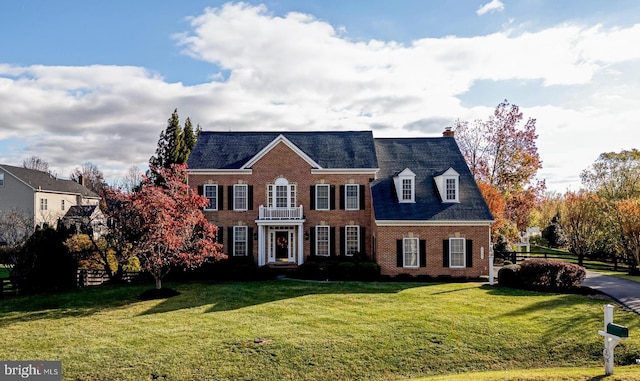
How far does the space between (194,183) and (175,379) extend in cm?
1854

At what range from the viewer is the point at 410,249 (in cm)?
2442

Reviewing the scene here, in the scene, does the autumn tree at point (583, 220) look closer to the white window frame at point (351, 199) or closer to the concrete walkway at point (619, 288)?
the concrete walkway at point (619, 288)

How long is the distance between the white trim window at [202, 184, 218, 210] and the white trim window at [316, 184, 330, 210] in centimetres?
689

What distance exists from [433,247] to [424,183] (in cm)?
474

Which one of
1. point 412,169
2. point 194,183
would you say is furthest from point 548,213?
point 194,183

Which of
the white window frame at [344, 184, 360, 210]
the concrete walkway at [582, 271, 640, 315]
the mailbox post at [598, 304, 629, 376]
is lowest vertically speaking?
the concrete walkway at [582, 271, 640, 315]

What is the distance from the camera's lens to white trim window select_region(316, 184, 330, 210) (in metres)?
27.4

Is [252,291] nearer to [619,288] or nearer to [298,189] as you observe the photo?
[298,189]

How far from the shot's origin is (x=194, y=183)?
1094 inches

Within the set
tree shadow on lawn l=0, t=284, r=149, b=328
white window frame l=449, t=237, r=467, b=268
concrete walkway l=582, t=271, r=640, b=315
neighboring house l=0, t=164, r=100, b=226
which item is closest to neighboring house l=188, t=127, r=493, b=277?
white window frame l=449, t=237, r=467, b=268

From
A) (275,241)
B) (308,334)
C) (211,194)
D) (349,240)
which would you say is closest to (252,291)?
(308,334)

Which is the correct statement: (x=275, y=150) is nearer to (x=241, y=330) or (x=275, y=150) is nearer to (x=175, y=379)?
(x=241, y=330)

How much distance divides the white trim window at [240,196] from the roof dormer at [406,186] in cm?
1019

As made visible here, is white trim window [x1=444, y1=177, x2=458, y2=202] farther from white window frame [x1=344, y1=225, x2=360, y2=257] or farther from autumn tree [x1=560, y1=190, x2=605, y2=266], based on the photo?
autumn tree [x1=560, y1=190, x2=605, y2=266]
